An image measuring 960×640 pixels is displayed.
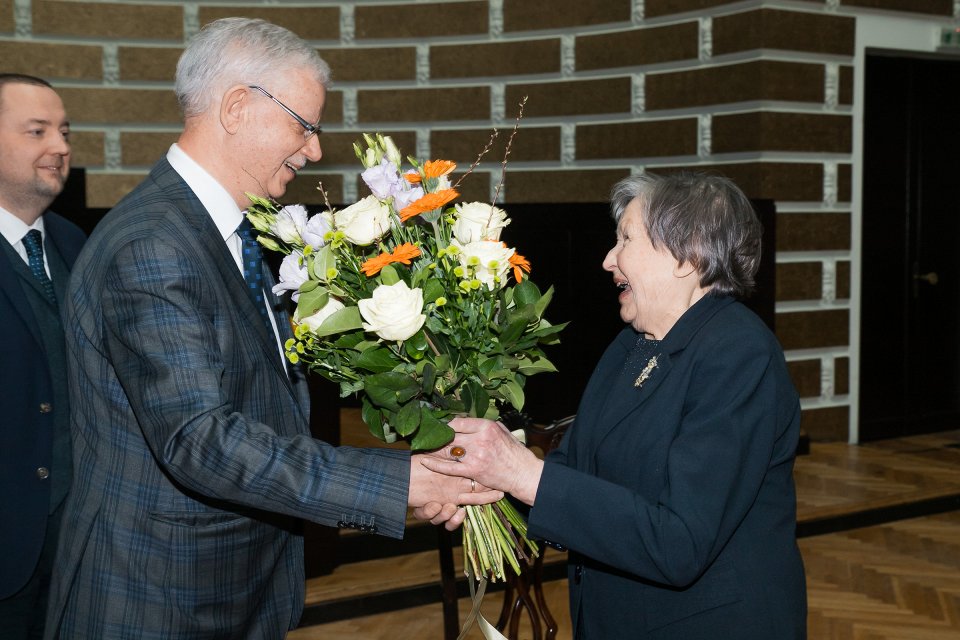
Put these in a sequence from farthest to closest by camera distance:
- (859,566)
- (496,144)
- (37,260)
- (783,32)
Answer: (496,144)
(783,32)
(859,566)
(37,260)

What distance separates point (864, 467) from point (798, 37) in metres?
2.63

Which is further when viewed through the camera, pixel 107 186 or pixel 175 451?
pixel 107 186

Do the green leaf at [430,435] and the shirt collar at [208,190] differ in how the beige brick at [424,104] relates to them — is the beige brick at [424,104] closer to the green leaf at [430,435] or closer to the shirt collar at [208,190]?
the shirt collar at [208,190]

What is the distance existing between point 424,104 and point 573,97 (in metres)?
1.16

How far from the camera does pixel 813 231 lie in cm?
632

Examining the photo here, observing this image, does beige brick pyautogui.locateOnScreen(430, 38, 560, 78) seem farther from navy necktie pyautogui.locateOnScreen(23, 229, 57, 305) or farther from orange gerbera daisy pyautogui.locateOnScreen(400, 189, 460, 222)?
orange gerbera daisy pyautogui.locateOnScreen(400, 189, 460, 222)

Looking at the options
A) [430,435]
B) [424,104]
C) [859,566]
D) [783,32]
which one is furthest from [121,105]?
[430,435]

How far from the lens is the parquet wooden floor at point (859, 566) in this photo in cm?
384

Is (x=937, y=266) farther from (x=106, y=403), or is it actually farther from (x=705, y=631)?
(x=106, y=403)

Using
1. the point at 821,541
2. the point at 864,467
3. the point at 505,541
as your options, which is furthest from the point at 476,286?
the point at 864,467

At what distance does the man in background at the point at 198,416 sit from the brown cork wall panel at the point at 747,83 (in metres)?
4.75

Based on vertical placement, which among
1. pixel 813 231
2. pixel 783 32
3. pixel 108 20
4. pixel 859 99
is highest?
pixel 108 20

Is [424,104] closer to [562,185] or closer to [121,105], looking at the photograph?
[562,185]

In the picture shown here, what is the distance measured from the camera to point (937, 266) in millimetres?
6824
